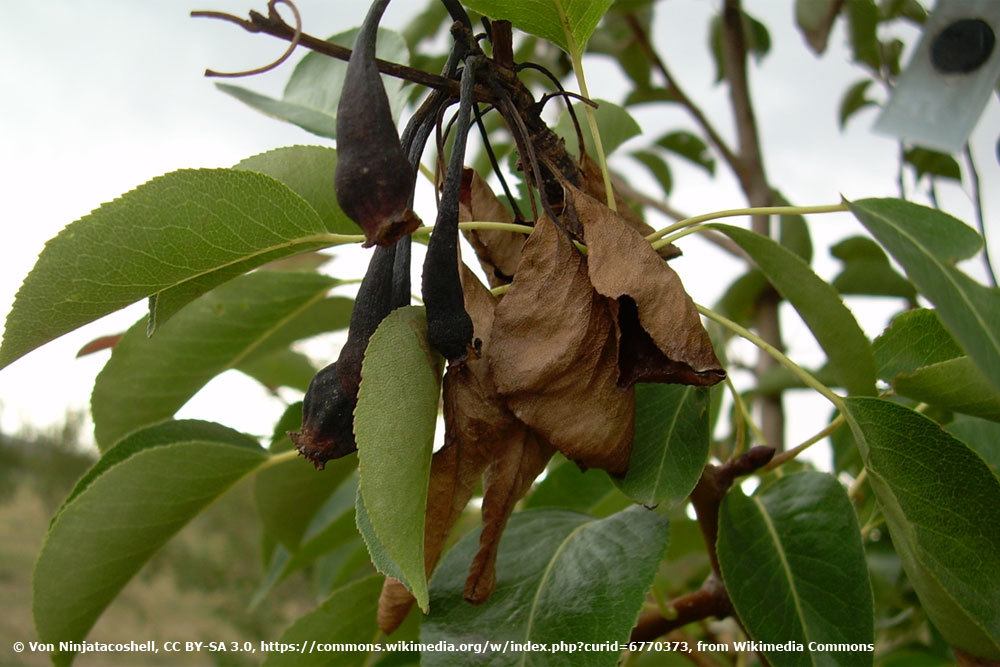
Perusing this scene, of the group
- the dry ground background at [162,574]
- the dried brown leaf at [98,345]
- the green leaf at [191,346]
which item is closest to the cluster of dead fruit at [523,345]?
the green leaf at [191,346]

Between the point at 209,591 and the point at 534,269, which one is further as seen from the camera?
the point at 209,591

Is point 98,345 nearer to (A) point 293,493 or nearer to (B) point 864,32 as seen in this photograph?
(A) point 293,493

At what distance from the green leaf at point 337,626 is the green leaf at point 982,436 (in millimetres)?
479

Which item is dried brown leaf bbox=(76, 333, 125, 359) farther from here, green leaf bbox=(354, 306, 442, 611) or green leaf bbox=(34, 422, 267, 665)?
green leaf bbox=(354, 306, 442, 611)

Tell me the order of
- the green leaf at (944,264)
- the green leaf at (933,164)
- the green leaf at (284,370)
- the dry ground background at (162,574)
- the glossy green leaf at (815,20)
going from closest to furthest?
1. the green leaf at (944,264)
2. the green leaf at (284,370)
3. the glossy green leaf at (815,20)
4. the green leaf at (933,164)
5. the dry ground background at (162,574)

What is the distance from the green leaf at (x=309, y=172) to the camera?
638 millimetres

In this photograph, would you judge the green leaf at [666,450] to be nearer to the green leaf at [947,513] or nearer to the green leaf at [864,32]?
the green leaf at [947,513]

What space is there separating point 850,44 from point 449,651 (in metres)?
1.34

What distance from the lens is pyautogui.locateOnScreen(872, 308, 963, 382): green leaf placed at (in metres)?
0.64

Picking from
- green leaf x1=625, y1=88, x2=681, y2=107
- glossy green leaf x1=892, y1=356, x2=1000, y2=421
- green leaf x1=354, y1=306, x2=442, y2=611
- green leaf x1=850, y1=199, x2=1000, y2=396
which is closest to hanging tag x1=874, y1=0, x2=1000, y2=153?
green leaf x1=850, y1=199, x2=1000, y2=396

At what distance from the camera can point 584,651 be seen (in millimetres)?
515

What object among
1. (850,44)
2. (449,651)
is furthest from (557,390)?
(850,44)

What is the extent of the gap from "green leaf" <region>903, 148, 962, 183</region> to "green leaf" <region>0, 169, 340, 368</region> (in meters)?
1.18

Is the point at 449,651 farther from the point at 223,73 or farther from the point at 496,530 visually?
the point at 223,73
